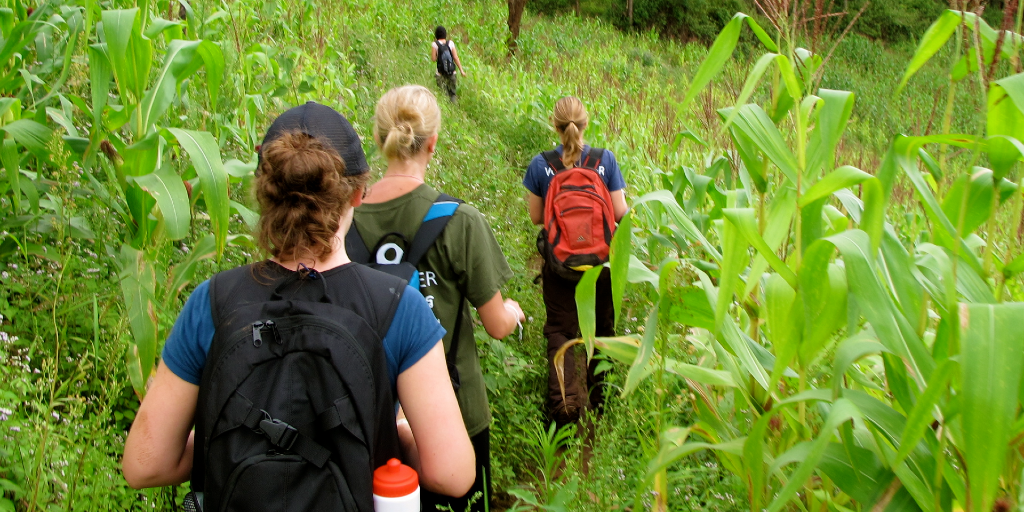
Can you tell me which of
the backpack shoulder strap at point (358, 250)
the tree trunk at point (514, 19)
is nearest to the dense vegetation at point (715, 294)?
the backpack shoulder strap at point (358, 250)

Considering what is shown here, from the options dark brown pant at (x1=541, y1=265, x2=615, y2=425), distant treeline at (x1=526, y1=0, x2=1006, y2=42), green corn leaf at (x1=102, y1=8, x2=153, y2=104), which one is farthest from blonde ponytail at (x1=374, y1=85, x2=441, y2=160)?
distant treeline at (x1=526, y1=0, x2=1006, y2=42)

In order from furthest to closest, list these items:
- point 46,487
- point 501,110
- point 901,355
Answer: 1. point 501,110
2. point 46,487
3. point 901,355

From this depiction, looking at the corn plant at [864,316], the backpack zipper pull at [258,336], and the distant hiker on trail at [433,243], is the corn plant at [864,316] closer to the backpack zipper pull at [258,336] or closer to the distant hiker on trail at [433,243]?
the distant hiker on trail at [433,243]

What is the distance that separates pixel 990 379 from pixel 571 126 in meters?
2.71

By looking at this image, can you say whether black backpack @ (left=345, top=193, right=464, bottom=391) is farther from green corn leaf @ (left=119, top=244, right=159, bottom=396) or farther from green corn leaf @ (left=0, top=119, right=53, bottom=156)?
green corn leaf @ (left=0, top=119, right=53, bottom=156)

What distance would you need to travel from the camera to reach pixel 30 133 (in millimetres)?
2250

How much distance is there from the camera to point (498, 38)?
1656 centimetres

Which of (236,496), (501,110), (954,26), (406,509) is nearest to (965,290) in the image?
(954,26)

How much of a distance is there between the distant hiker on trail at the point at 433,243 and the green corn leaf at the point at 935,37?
121 centimetres

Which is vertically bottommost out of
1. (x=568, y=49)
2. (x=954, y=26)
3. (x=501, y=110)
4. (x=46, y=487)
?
(x=568, y=49)

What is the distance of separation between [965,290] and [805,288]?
0.39 metres

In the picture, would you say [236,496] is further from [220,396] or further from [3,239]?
[3,239]

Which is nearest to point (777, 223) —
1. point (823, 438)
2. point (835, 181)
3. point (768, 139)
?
point (768, 139)

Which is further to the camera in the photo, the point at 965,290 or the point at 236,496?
the point at 965,290
